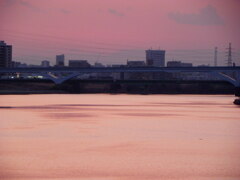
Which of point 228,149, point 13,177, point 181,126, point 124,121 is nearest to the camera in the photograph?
point 13,177

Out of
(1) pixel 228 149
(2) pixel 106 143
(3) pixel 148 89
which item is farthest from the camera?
(3) pixel 148 89

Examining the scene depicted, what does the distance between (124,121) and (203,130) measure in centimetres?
827

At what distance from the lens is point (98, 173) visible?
17969mm

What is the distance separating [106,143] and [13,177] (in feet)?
29.2

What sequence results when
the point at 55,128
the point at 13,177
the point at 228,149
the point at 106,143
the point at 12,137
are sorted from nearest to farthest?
1. the point at 13,177
2. the point at 228,149
3. the point at 106,143
4. the point at 12,137
5. the point at 55,128

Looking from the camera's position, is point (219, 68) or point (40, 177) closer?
point (40, 177)

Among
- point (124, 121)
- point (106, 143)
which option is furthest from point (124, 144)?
point (124, 121)

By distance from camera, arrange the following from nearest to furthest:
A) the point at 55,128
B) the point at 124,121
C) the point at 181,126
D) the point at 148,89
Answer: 1. the point at 55,128
2. the point at 181,126
3. the point at 124,121
4. the point at 148,89

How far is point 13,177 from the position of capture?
1719cm

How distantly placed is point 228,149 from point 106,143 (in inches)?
239

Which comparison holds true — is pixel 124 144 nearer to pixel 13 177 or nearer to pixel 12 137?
pixel 12 137

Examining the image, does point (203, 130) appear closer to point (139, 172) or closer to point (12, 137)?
point (12, 137)

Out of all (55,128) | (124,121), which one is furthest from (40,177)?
(124,121)

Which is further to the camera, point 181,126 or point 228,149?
point 181,126
